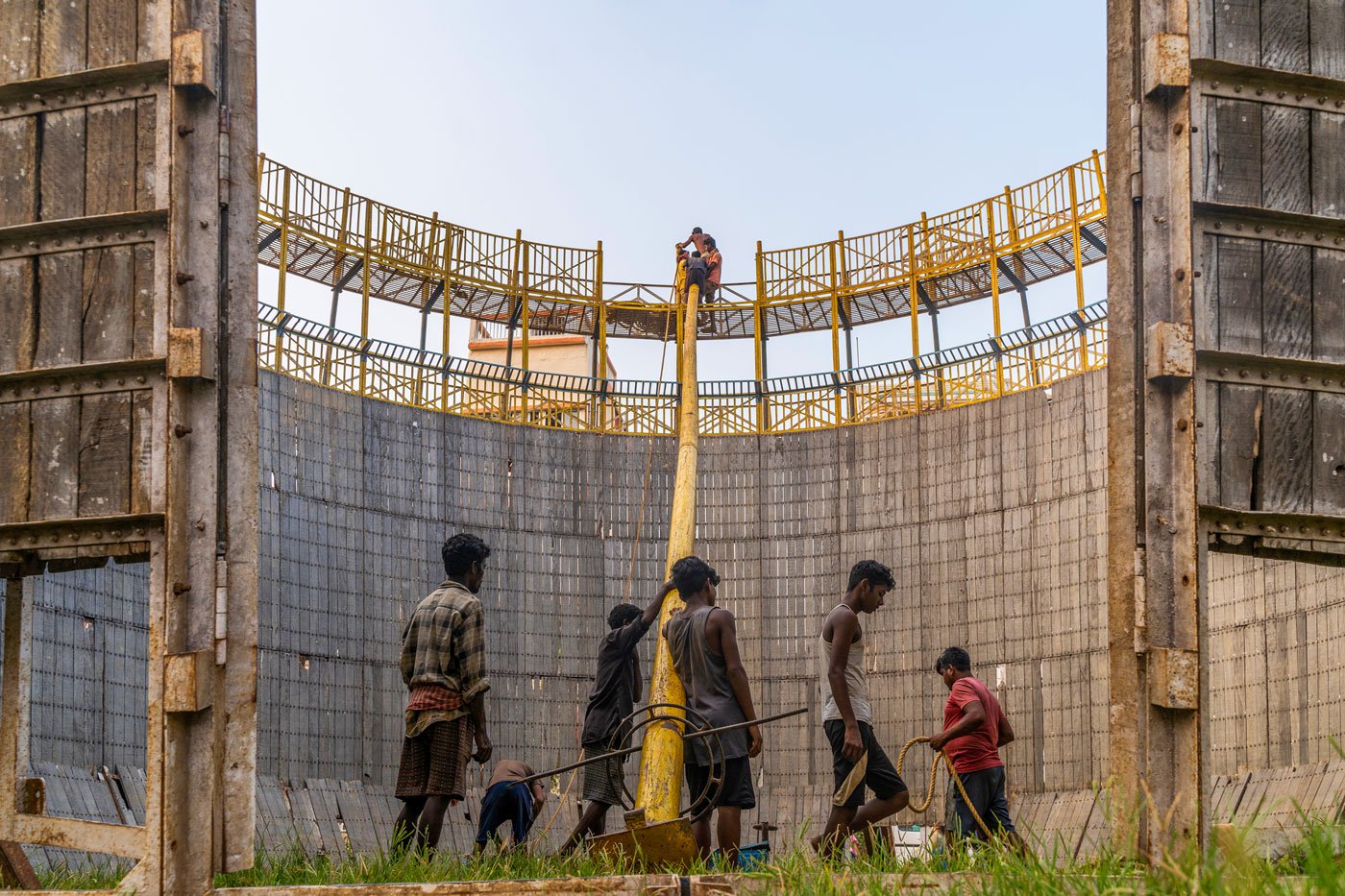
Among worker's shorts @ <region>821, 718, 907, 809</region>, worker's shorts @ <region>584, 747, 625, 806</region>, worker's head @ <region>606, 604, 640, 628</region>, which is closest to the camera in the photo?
worker's shorts @ <region>821, 718, 907, 809</region>

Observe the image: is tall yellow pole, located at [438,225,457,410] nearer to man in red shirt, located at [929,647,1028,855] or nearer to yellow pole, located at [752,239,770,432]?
yellow pole, located at [752,239,770,432]

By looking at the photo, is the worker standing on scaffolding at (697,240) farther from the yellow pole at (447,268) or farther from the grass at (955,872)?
the grass at (955,872)

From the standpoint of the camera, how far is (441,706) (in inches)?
283

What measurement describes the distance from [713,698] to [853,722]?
0.64 metres

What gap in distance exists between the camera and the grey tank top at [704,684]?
24.5ft

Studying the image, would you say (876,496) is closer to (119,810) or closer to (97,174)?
(119,810)

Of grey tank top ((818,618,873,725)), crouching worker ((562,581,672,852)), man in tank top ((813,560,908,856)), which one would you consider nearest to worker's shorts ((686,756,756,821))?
man in tank top ((813,560,908,856))

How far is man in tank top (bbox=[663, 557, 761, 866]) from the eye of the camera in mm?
7293

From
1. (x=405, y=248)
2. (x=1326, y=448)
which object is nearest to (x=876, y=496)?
(x=405, y=248)

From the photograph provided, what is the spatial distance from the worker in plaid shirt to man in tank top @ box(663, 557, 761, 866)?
3.17 feet

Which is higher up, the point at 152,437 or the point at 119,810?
the point at 152,437

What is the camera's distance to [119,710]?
12.4 metres

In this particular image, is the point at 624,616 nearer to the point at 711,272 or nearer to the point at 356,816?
the point at 356,816

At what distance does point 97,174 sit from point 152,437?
0.99m
